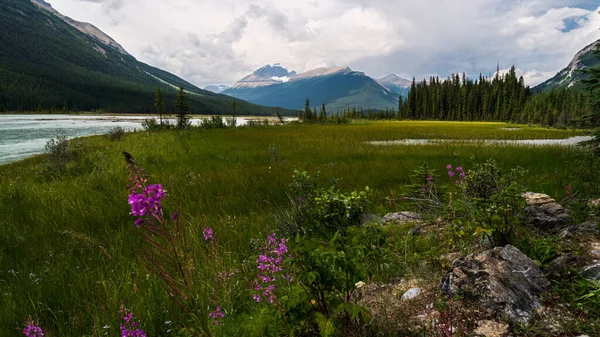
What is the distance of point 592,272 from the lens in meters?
2.34

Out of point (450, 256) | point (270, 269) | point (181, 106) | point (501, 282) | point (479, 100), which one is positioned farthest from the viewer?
point (479, 100)

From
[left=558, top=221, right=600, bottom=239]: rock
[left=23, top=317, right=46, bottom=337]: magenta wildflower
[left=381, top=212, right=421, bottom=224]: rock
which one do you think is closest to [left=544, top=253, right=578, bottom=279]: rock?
[left=558, top=221, right=600, bottom=239]: rock

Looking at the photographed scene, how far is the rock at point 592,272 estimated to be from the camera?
Result: 230cm

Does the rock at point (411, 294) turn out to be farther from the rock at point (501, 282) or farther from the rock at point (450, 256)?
the rock at point (450, 256)

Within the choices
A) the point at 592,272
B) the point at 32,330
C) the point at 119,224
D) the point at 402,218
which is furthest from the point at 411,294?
the point at 119,224

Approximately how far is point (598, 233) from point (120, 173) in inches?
423

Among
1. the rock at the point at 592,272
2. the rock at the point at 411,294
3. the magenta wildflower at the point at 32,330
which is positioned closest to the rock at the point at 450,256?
the rock at the point at 411,294

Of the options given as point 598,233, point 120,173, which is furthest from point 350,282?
point 120,173

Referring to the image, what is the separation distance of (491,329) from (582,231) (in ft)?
7.10

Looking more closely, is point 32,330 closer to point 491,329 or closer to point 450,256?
point 491,329

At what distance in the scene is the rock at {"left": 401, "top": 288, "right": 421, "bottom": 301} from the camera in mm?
2528

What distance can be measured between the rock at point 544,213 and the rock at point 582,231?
34 centimetres

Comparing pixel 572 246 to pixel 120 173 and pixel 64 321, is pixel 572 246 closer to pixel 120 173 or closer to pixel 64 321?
pixel 64 321

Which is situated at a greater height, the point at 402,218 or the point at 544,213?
the point at 544,213
